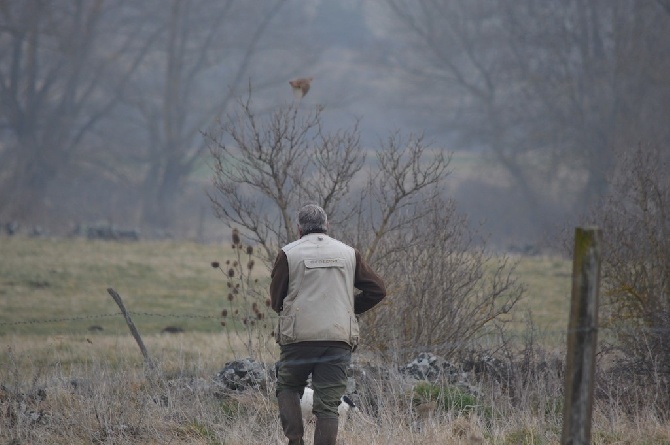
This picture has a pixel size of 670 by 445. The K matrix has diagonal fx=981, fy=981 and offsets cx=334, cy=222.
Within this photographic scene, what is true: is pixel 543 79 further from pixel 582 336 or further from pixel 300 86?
pixel 582 336

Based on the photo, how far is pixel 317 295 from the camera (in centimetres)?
655

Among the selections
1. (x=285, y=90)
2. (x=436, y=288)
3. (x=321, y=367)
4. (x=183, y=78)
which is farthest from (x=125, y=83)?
(x=321, y=367)

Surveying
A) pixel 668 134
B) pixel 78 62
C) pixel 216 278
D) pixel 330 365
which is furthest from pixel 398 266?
pixel 78 62

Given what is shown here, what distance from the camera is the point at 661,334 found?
1113 centimetres

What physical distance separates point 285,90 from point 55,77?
11.7 meters

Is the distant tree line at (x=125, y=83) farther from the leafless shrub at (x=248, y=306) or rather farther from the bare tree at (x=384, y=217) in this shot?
the bare tree at (x=384, y=217)

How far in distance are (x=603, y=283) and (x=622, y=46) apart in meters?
32.9

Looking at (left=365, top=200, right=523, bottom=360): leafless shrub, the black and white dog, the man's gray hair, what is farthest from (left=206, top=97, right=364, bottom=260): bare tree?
the man's gray hair

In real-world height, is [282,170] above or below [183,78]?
below

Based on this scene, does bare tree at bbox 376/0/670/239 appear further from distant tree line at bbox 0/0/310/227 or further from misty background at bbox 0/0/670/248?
distant tree line at bbox 0/0/310/227

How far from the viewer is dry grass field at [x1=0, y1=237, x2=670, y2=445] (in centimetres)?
787

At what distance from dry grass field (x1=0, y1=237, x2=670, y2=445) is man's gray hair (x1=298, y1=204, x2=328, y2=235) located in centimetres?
160

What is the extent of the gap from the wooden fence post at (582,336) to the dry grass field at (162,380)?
4.89 feet

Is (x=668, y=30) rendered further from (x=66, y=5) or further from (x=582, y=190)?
(x=66, y=5)
